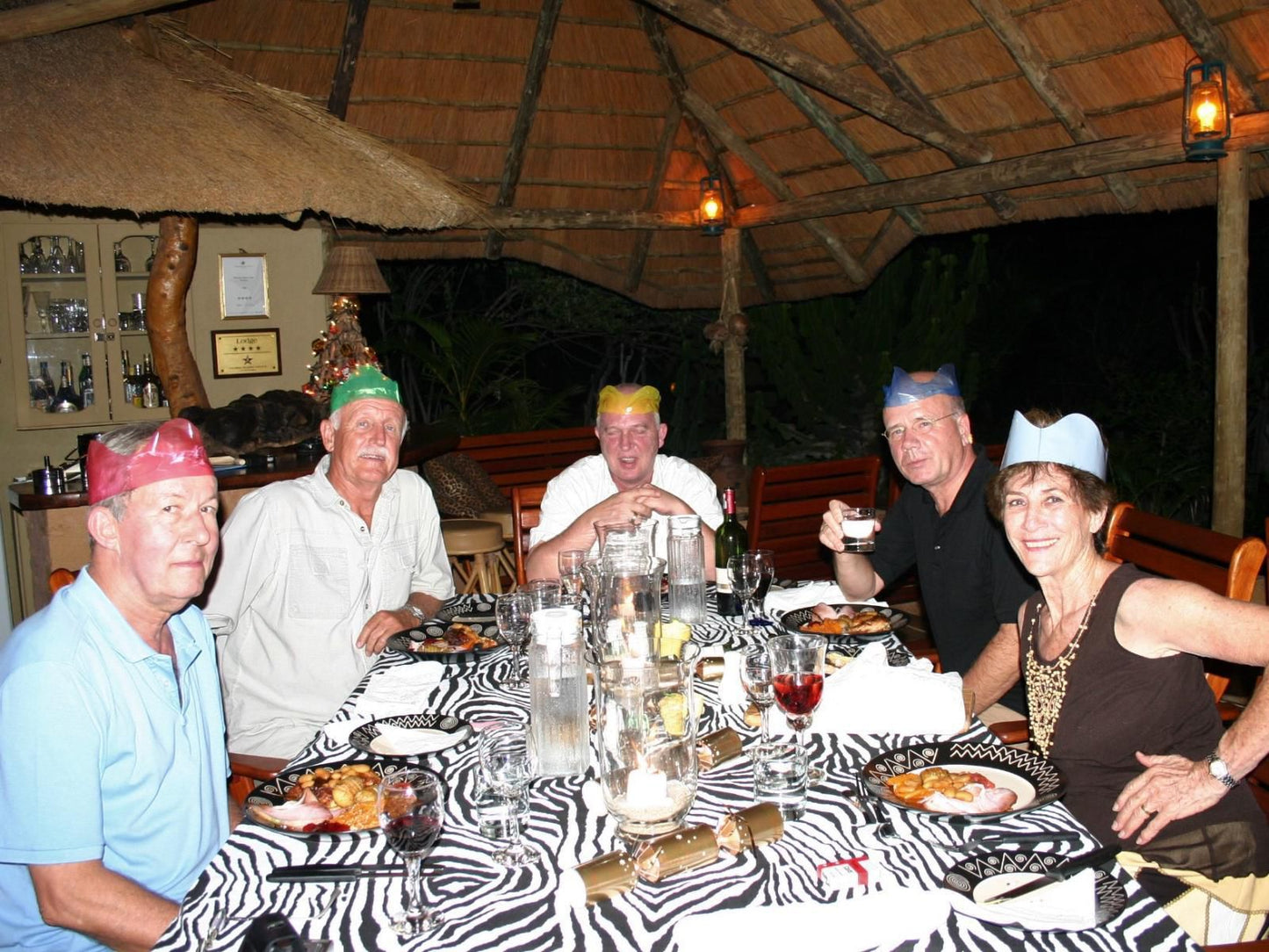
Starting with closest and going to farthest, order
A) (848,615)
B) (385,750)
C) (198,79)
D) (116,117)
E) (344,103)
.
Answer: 1. (385,750)
2. (848,615)
3. (116,117)
4. (198,79)
5. (344,103)

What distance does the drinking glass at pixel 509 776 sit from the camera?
5.74 ft

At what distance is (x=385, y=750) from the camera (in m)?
2.20

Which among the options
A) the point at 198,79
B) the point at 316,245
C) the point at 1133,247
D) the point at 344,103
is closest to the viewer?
the point at 198,79

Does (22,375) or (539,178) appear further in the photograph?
(539,178)

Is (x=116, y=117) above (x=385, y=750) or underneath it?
above

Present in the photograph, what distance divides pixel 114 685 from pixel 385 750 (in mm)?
535

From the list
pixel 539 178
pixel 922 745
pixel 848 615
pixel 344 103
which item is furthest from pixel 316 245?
pixel 922 745

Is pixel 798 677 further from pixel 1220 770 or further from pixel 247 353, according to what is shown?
pixel 247 353

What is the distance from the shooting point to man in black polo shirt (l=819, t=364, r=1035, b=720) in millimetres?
3303

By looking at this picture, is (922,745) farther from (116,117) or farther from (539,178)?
(539,178)

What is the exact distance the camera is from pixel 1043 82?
20.4 ft

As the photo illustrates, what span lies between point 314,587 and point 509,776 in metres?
1.74

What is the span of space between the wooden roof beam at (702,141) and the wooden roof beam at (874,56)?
5.87 ft

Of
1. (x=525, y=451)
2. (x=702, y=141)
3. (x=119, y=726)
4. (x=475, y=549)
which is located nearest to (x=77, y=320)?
(x=525, y=451)
